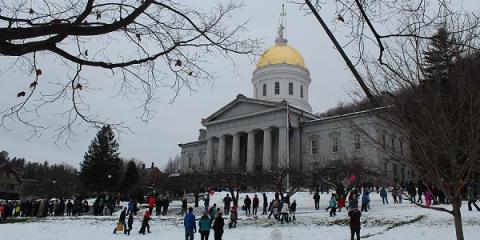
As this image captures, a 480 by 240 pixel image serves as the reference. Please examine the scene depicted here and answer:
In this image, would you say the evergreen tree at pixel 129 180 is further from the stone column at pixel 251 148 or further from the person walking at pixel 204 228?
the person walking at pixel 204 228

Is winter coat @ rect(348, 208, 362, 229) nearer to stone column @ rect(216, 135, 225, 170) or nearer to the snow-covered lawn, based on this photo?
the snow-covered lawn

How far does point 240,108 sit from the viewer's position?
66562 mm

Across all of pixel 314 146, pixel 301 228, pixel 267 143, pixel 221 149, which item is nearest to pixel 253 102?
pixel 267 143

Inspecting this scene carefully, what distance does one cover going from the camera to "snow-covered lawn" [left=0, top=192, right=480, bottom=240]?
63.7 ft

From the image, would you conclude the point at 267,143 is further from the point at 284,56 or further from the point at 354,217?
the point at 354,217

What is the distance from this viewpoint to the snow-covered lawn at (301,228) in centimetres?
1942

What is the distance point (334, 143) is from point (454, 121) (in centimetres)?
5103

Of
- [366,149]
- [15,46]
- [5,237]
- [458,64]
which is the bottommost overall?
[5,237]

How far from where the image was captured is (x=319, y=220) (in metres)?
25.5

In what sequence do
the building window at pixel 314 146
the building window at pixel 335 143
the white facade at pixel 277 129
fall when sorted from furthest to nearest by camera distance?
the building window at pixel 314 146, the building window at pixel 335 143, the white facade at pixel 277 129

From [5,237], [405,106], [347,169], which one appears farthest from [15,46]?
[347,169]

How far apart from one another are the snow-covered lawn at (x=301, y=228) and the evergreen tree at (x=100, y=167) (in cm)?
3921

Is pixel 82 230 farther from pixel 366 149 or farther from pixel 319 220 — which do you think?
pixel 366 149

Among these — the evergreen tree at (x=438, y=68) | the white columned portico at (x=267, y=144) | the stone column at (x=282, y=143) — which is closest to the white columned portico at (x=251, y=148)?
the white columned portico at (x=267, y=144)
